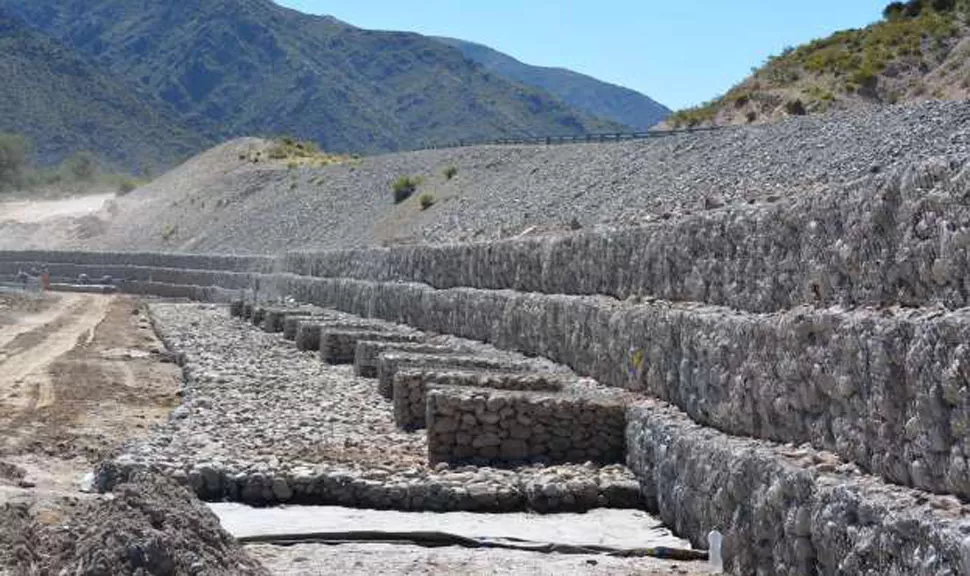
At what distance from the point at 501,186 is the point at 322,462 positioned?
31.0 m

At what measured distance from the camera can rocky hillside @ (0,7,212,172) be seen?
131m

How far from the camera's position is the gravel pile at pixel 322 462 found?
1162 cm

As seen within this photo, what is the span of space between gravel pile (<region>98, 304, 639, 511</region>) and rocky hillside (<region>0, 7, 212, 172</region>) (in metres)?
111

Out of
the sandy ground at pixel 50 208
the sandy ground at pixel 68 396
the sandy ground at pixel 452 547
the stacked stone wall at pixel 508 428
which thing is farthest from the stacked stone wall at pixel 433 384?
the sandy ground at pixel 50 208

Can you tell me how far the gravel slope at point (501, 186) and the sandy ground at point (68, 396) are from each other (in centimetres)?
696

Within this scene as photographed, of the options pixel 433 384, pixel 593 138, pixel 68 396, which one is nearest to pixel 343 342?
pixel 68 396

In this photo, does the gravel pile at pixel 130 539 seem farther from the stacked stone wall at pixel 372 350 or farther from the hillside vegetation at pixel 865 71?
the hillside vegetation at pixel 865 71

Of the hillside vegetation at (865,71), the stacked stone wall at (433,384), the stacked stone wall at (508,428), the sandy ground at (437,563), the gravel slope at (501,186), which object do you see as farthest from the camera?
the hillside vegetation at (865,71)

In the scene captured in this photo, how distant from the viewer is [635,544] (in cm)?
1017

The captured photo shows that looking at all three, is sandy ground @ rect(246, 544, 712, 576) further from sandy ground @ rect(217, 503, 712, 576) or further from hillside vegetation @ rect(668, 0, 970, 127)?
hillside vegetation @ rect(668, 0, 970, 127)

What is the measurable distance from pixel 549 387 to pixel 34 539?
7.49 metres

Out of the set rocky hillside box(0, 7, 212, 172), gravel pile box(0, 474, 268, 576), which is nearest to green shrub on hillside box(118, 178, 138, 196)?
rocky hillside box(0, 7, 212, 172)

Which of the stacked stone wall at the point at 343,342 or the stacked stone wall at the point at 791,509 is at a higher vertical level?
the stacked stone wall at the point at 791,509

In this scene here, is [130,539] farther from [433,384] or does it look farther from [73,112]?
[73,112]
